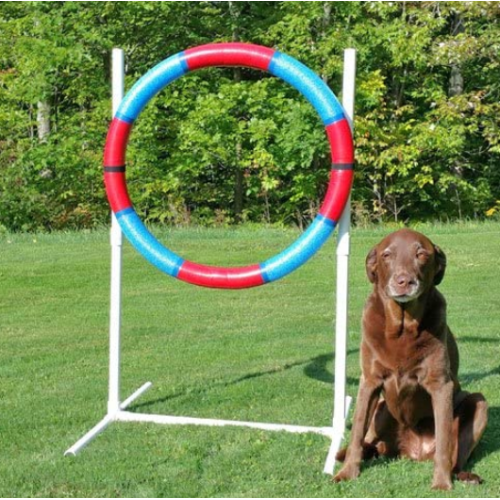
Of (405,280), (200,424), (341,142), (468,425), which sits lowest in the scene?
(200,424)

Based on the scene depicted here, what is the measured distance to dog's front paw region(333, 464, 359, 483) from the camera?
4.89m

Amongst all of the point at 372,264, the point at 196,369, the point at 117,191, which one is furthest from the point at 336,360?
the point at 196,369

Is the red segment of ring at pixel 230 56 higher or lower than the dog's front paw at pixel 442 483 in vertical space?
higher

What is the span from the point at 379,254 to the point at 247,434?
1587mm

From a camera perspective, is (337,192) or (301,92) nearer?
(337,192)

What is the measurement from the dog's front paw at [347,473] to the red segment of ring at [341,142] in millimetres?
1686

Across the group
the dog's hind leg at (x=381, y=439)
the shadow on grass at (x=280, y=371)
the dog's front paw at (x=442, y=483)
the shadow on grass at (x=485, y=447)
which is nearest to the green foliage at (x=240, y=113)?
the shadow on grass at (x=280, y=371)

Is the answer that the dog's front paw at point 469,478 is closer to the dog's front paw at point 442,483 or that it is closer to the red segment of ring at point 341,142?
the dog's front paw at point 442,483

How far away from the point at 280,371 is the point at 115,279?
6.06ft

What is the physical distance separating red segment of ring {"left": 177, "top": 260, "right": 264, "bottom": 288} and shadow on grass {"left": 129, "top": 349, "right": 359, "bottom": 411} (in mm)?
1200

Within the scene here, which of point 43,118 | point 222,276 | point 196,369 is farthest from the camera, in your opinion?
point 43,118

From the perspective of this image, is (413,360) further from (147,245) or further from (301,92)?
(147,245)

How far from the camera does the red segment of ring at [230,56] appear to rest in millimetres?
5590

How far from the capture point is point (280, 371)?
7.48m
